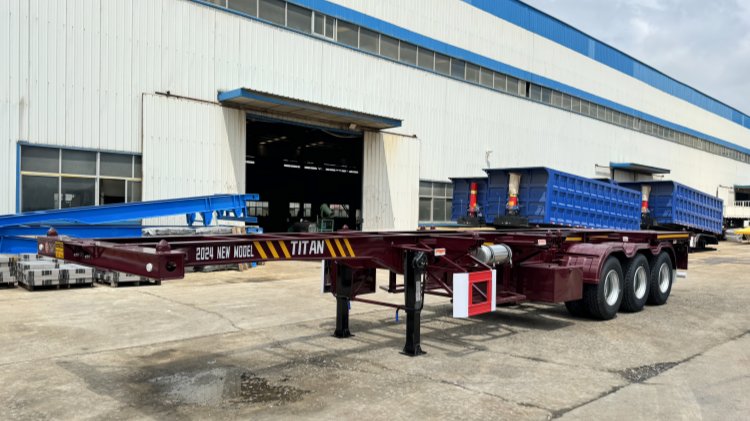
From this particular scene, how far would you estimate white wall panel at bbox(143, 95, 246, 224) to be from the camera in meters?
16.0

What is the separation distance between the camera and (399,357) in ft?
22.4

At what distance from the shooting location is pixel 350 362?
21.7ft

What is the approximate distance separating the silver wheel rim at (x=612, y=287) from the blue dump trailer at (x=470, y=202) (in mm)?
9897

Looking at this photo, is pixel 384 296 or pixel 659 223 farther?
pixel 659 223

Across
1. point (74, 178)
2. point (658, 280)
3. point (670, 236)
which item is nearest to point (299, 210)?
point (74, 178)

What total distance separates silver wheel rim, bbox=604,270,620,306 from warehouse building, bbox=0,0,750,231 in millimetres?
11356

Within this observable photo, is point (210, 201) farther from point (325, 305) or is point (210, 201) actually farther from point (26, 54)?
point (26, 54)

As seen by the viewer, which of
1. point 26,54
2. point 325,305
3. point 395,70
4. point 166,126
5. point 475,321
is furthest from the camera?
point 395,70

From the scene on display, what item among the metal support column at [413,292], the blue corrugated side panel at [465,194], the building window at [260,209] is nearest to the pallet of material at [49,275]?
the metal support column at [413,292]

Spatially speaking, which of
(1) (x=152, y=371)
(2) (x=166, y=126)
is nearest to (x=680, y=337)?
(1) (x=152, y=371)

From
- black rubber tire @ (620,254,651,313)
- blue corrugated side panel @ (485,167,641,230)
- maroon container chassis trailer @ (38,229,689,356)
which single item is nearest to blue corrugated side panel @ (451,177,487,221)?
blue corrugated side panel @ (485,167,641,230)

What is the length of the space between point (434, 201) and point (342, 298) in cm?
1775

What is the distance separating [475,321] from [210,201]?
675 cm

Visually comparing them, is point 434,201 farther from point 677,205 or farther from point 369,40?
point 677,205
